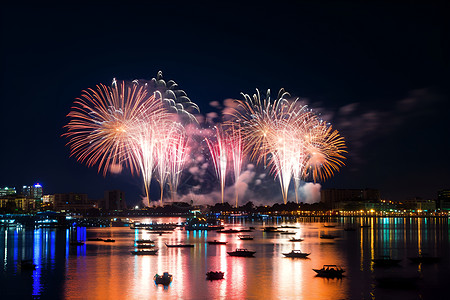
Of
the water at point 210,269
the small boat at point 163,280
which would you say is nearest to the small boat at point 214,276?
the water at point 210,269

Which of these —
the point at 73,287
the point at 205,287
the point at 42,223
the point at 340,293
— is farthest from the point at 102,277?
the point at 42,223

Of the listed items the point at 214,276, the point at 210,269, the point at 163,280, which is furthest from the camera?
the point at 210,269

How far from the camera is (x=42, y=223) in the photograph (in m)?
155

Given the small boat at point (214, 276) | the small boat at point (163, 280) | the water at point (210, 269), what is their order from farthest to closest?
the small boat at point (214, 276), the small boat at point (163, 280), the water at point (210, 269)

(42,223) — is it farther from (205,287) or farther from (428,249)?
(205,287)

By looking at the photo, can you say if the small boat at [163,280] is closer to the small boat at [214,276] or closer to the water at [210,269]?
the water at [210,269]

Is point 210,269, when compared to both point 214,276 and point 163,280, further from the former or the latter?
point 163,280

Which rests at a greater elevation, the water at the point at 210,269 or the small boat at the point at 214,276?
the small boat at the point at 214,276

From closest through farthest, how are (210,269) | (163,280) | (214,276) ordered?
1. (163,280)
2. (214,276)
3. (210,269)

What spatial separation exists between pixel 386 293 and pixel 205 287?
12.6 metres

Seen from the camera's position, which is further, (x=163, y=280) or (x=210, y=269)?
(x=210, y=269)

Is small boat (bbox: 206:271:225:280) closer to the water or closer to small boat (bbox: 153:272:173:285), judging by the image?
the water

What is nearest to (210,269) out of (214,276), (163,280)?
(214,276)

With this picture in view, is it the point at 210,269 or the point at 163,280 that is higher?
the point at 163,280
